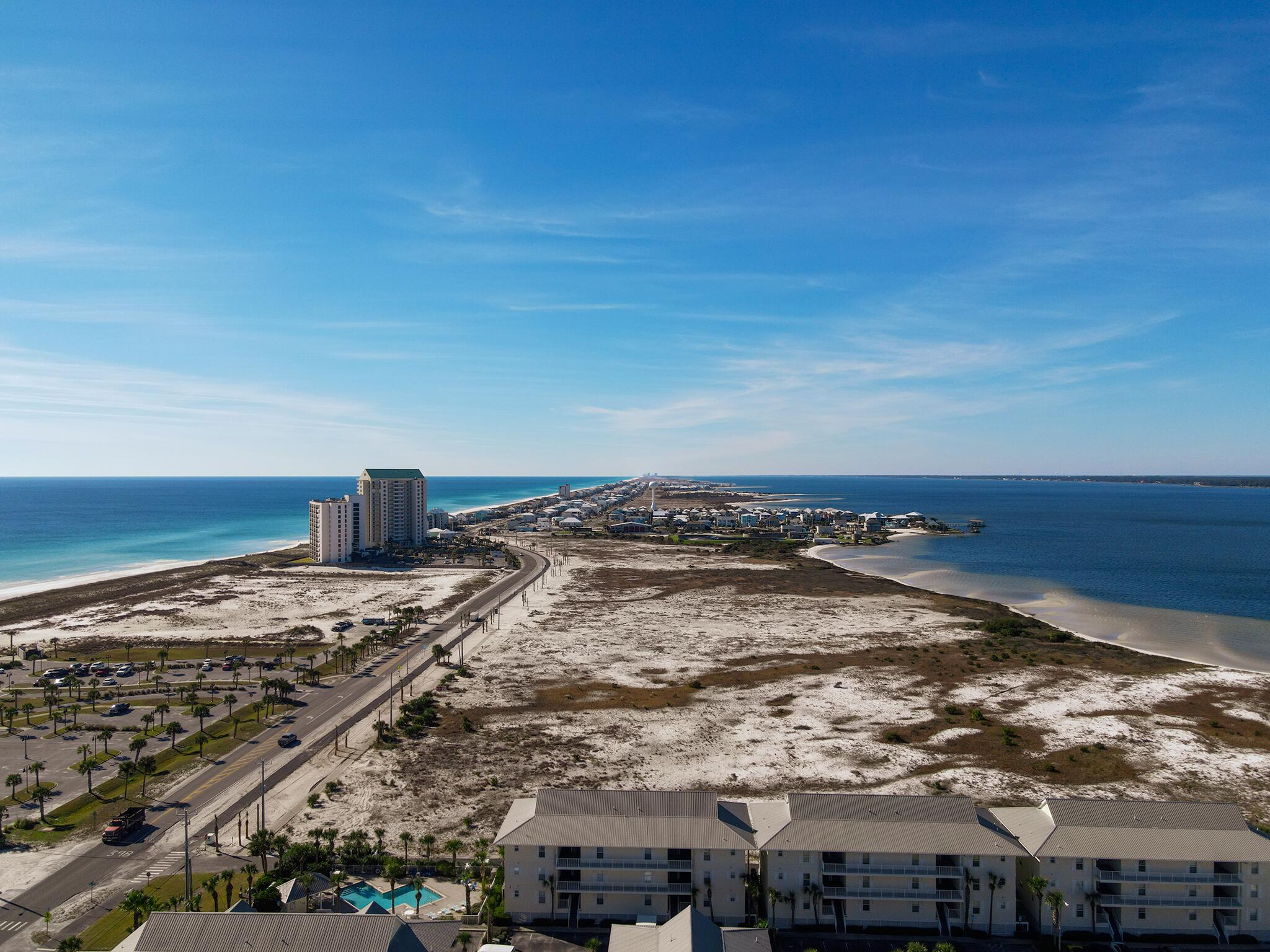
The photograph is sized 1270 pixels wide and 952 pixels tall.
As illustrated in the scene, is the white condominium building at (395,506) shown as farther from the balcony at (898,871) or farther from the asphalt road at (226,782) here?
the balcony at (898,871)

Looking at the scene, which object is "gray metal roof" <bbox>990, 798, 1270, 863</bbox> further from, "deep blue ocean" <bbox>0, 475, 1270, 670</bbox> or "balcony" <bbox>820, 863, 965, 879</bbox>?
"deep blue ocean" <bbox>0, 475, 1270, 670</bbox>

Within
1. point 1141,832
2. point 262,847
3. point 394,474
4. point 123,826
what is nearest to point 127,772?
point 123,826

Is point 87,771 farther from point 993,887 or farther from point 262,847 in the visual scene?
point 993,887

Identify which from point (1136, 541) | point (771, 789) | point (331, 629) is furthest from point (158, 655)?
point (1136, 541)

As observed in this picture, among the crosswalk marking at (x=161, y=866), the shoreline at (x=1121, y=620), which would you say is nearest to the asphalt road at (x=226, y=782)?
the crosswalk marking at (x=161, y=866)

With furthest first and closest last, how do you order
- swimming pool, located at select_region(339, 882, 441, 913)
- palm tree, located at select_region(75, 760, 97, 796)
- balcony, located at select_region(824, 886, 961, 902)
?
1. palm tree, located at select_region(75, 760, 97, 796)
2. swimming pool, located at select_region(339, 882, 441, 913)
3. balcony, located at select_region(824, 886, 961, 902)

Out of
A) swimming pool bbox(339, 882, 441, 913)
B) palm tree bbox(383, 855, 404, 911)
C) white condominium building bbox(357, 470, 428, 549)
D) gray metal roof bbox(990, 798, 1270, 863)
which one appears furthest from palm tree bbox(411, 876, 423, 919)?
white condominium building bbox(357, 470, 428, 549)
